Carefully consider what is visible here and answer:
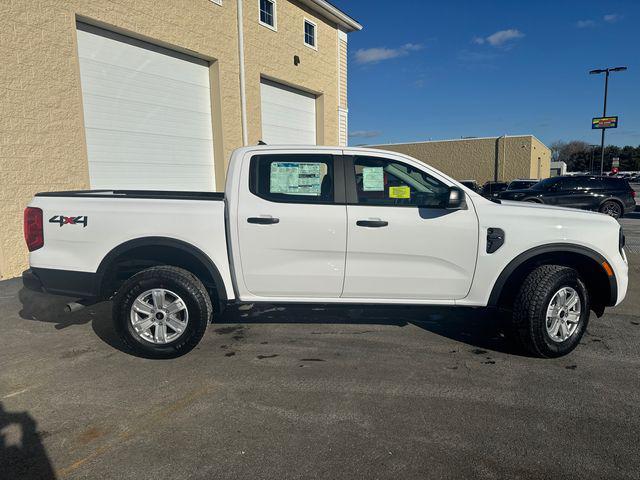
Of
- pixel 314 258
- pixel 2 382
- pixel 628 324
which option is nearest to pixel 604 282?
pixel 628 324

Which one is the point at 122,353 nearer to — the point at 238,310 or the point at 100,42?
the point at 238,310

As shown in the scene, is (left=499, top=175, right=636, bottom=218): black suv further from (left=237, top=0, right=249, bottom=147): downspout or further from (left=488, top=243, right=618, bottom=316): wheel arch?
(left=488, top=243, right=618, bottom=316): wheel arch

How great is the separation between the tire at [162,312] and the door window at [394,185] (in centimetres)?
177

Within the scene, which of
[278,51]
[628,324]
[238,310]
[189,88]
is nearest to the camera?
[628,324]

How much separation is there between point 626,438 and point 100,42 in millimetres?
9762

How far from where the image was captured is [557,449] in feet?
8.77

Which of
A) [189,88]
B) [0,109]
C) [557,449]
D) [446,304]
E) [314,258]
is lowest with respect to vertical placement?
[557,449]

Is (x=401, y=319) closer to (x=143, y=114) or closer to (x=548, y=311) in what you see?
(x=548, y=311)

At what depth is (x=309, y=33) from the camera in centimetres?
1453

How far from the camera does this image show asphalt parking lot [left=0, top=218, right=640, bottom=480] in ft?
8.38

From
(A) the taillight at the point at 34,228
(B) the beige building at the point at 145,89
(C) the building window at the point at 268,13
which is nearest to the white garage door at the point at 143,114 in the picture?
(B) the beige building at the point at 145,89

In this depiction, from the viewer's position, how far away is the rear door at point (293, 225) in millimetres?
3889

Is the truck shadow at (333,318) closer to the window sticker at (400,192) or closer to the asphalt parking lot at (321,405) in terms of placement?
the asphalt parking lot at (321,405)

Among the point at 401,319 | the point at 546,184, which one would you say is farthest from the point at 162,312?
the point at 546,184
